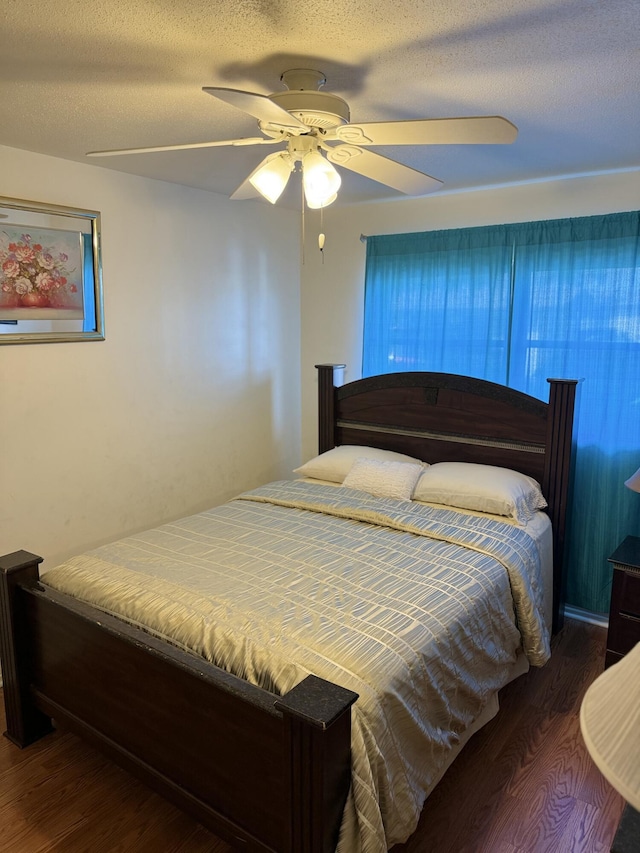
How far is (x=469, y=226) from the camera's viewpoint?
3.48 metres

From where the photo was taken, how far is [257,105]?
4.82 ft

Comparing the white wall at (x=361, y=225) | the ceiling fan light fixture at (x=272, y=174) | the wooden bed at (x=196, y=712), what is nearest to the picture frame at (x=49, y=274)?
the wooden bed at (x=196, y=712)

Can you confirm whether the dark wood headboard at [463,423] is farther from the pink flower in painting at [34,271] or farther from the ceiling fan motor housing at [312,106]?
the ceiling fan motor housing at [312,106]

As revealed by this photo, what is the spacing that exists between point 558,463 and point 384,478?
0.89m

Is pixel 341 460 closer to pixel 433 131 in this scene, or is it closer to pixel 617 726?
pixel 433 131

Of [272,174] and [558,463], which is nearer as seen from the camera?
[272,174]

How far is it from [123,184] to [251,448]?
181 cm

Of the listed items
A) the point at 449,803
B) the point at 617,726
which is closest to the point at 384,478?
the point at 449,803

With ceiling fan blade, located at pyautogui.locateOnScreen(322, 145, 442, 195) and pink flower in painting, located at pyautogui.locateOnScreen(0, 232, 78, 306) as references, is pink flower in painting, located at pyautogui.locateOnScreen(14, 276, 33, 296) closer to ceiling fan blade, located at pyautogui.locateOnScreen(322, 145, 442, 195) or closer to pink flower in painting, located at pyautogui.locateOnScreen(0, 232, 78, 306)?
pink flower in painting, located at pyautogui.locateOnScreen(0, 232, 78, 306)

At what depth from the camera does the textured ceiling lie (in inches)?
57.1

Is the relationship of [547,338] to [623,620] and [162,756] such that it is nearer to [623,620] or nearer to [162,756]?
[623,620]

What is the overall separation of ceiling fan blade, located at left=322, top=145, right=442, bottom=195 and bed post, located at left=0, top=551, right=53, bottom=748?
1.83 m

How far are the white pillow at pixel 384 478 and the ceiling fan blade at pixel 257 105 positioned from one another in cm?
192

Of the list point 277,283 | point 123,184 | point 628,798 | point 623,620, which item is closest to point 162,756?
point 628,798
